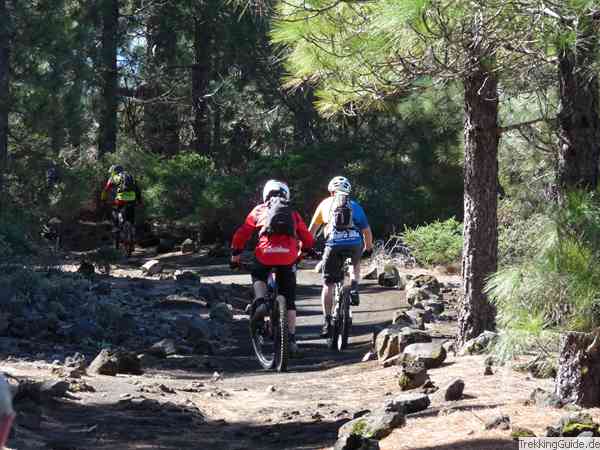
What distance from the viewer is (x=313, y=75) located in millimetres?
8836

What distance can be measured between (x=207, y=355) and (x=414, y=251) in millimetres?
9531

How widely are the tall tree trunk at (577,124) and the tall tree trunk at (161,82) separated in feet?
75.3

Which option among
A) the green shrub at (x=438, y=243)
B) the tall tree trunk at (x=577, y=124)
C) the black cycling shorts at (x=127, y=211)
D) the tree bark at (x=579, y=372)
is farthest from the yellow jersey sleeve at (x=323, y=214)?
the black cycling shorts at (x=127, y=211)

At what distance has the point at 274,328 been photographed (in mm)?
9789

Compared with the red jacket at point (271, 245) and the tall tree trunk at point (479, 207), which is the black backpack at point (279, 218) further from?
the tall tree trunk at point (479, 207)

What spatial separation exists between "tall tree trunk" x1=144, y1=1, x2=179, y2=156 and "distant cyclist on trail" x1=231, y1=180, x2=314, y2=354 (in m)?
19.8

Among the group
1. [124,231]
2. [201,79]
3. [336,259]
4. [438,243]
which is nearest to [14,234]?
[124,231]

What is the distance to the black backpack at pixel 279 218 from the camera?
9.52 meters

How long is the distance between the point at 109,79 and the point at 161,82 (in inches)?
98.9

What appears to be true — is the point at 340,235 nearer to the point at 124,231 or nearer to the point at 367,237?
the point at 367,237

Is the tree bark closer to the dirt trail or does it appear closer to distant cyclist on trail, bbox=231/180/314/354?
the dirt trail

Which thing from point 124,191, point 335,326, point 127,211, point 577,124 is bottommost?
point 335,326

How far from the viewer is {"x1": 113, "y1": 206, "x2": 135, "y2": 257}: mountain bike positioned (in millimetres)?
20531

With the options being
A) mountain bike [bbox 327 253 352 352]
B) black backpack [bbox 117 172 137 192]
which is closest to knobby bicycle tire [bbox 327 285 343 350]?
mountain bike [bbox 327 253 352 352]
